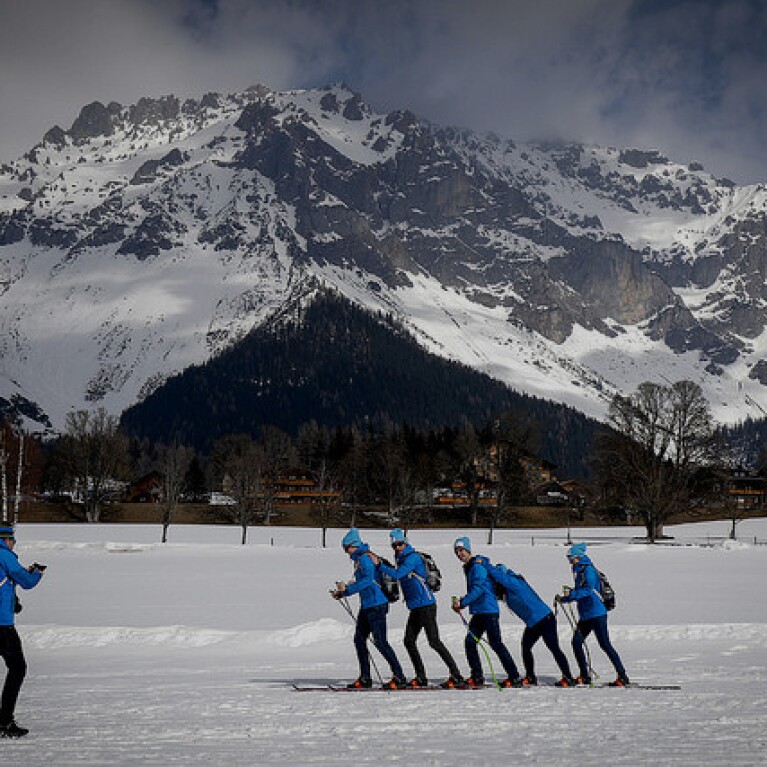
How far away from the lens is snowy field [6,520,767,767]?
930cm

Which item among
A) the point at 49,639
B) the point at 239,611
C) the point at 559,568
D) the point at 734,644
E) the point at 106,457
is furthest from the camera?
the point at 106,457

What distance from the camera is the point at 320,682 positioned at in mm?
15336

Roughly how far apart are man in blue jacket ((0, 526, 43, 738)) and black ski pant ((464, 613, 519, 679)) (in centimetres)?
656

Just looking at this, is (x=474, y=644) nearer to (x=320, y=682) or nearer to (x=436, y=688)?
(x=436, y=688)

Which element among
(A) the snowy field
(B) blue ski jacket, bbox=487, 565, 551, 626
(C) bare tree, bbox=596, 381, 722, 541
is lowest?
(A) the snowy field

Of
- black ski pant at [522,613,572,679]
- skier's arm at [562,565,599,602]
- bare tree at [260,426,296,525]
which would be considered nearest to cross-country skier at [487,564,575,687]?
black ski pant at [522,613,572,679]

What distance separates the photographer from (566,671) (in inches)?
559

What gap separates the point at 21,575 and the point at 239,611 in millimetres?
16867

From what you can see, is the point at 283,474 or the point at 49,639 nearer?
the point at 49,639

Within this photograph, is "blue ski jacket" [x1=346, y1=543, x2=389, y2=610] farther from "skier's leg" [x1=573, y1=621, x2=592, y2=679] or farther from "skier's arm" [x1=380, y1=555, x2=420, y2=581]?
"skier's leg" [x1=573, y1=621, x2=592, y2=679]

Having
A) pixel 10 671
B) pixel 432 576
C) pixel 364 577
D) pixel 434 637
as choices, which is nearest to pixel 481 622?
pixel 434 637

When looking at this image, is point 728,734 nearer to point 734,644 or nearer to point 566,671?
point 566,671

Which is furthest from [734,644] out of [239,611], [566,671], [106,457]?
[106,457]

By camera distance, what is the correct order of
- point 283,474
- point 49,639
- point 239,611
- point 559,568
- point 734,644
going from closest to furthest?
point 734,644 → point 49,639 → point 239,611 → point 559,568 → point 283,474
